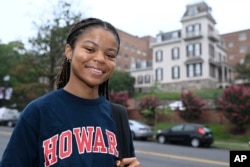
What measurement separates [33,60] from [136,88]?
23232 millimetres

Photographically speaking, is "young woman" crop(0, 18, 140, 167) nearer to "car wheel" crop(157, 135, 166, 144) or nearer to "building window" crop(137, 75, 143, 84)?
"car wheel" crop(157, 135, 166, 144)

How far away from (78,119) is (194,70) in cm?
4278

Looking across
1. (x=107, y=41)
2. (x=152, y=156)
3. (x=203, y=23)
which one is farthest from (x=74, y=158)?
(x=203, y=23)

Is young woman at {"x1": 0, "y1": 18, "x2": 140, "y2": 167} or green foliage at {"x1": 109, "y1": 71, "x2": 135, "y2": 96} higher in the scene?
green foliage at {"x1": 109, "y1": 71, "x2": 135, "y2": 96}

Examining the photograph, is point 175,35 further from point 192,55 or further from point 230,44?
point 230,44

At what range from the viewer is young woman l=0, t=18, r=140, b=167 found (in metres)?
1.55

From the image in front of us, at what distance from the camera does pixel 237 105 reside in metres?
22.9

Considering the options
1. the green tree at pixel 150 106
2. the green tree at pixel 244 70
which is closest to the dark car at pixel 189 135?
the green tree at pixel 150 106

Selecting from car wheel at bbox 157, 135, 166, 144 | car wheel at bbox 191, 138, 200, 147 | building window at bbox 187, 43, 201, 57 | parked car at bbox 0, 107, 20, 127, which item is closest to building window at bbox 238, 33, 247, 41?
building window at bbox 187, 43, 201, 57

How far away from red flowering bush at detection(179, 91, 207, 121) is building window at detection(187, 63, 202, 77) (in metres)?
16.6

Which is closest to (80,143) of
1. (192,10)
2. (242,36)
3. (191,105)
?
(191,105)

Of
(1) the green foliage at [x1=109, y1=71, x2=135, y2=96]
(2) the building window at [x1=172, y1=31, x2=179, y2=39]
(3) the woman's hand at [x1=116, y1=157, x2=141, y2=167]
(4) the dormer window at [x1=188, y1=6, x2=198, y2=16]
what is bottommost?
(3) the woman's hand at [x1=116, y1=157, x2=141, y2=167]

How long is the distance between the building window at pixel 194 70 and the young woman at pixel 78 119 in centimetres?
4198

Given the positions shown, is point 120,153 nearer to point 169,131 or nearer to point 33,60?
point 169,131
